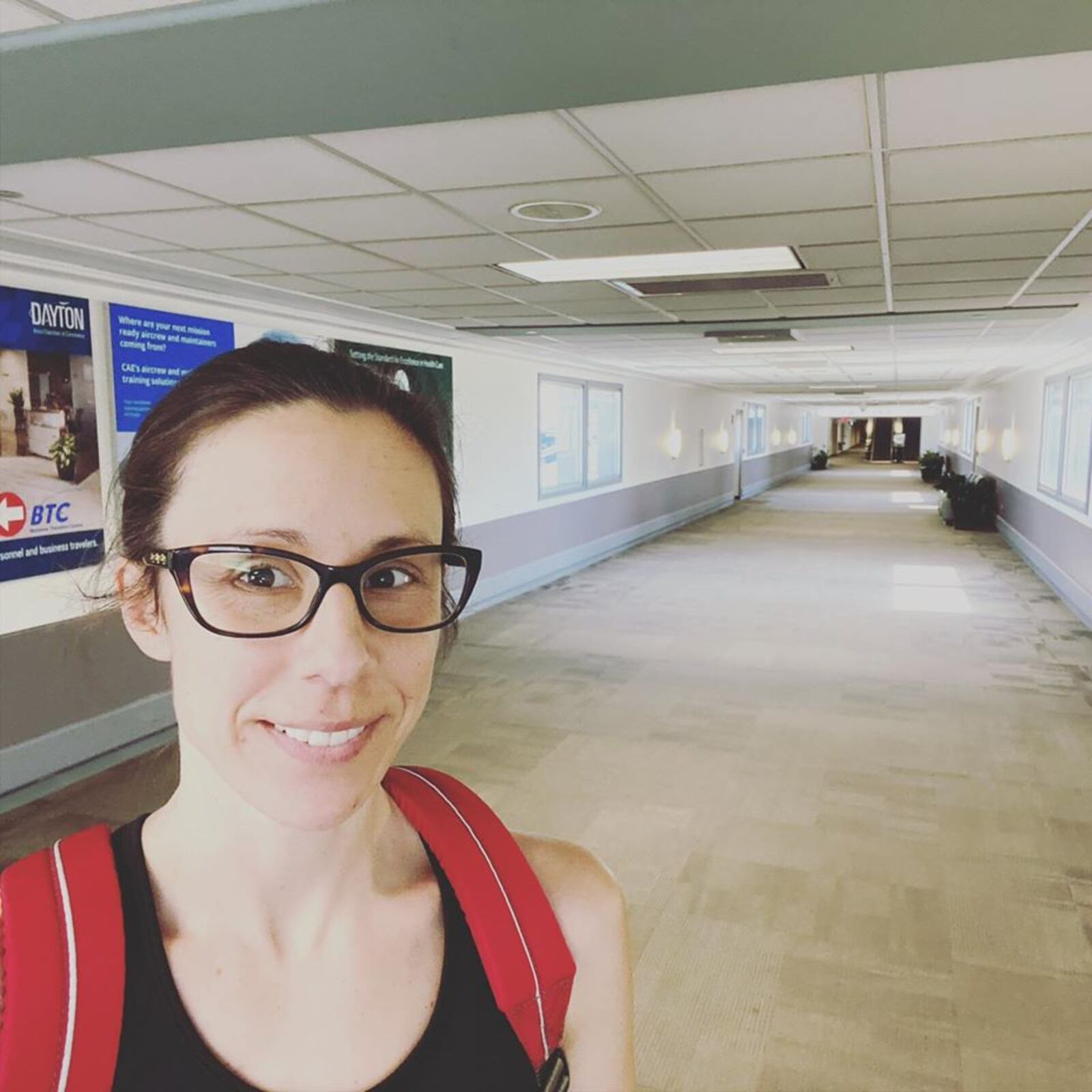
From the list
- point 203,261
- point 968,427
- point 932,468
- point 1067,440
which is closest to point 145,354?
point 203,261

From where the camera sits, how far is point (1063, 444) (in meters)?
9.80

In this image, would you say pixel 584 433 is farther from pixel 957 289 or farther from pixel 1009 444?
pixel 1009 444

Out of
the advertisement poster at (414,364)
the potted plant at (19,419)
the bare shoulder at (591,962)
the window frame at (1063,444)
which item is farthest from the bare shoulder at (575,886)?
the window frame at (1063,444)

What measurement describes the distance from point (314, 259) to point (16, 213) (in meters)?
1.35

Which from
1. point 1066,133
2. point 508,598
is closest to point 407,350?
point 508,598

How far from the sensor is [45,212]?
3.58 meters

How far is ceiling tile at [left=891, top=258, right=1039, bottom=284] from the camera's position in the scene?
4598mm

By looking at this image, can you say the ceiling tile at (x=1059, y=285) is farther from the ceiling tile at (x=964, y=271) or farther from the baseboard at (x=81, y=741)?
the baseboard at (x=81, y=741)

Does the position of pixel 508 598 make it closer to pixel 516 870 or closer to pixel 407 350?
pixel 407 350

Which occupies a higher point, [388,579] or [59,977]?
[388,579]

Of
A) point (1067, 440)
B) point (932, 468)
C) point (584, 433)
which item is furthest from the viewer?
point (932, 468)

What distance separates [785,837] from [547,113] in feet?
10.5

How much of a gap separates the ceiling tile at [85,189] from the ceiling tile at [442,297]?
206cm

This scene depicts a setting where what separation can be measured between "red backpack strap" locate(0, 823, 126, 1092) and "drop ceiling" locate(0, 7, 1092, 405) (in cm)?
203
